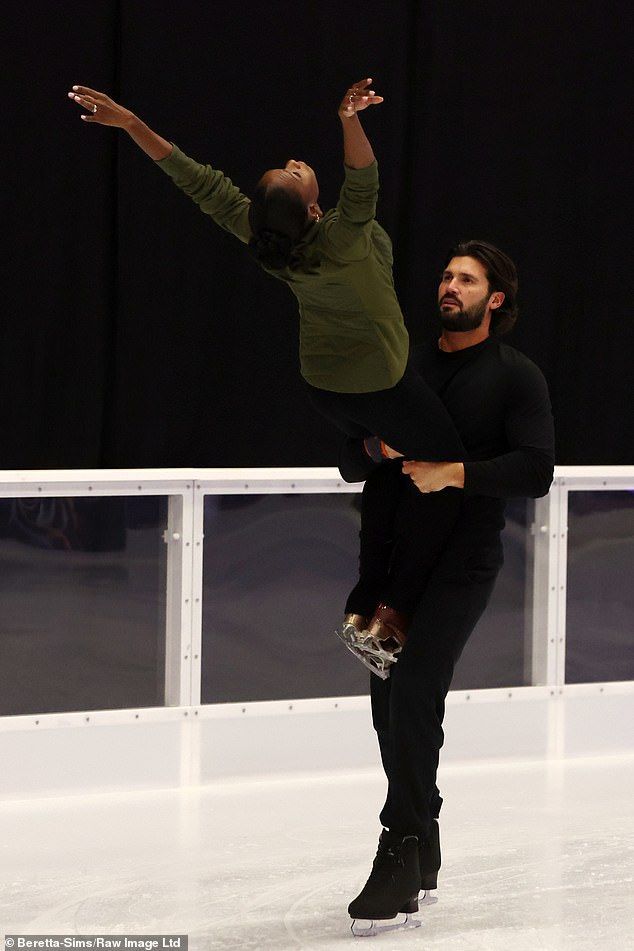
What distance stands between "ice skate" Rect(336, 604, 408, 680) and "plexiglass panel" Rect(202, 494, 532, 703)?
4.48 feet

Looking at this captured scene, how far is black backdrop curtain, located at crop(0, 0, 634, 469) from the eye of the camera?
488cm

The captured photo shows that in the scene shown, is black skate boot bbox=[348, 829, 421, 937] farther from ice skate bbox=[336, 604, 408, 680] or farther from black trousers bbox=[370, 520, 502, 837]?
ice skate bbox=[336, 604, 408, 680]

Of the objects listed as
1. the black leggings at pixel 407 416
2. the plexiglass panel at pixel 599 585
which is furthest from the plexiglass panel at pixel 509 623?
the black leggings at pixel 407 416

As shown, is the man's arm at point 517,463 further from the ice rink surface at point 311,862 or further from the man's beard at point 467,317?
the ice rink surface at point 311,862

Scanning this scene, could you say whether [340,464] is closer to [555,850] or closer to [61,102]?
[555,850]

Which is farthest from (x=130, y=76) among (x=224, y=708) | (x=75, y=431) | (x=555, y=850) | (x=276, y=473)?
(x=555, y=850)

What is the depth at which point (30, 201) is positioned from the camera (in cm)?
486

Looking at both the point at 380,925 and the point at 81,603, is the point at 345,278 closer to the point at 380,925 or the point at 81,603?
the point at 380,925

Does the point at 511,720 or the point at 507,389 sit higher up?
the point at 507,389

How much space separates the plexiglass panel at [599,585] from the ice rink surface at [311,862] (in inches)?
15.3

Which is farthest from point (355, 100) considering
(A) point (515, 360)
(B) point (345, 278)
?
(A) point (515, 360)

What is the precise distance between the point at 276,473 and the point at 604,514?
3.68ft

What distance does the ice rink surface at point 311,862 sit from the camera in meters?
3.05

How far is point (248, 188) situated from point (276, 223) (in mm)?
2580
